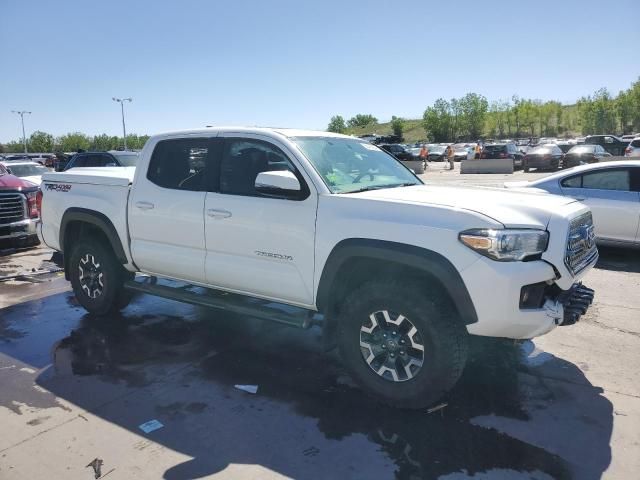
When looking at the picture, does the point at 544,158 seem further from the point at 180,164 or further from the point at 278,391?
Answer: the point at 278,391

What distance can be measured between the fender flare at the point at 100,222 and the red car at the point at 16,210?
409 cm

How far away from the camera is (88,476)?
117 inches

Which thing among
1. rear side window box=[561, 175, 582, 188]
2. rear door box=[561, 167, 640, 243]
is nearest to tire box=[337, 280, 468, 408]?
rear door box=[561, 167, 640, 243]

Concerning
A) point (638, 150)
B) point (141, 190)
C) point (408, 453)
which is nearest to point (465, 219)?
point (408, 453)

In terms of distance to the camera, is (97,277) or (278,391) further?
(97,277)

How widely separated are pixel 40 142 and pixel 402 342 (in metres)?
131

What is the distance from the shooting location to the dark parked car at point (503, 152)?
3303cm

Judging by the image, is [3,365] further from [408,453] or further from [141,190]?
[408,453]

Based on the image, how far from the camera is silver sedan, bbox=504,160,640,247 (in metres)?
7.66

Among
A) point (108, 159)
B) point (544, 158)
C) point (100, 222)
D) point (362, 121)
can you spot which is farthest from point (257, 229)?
point (362, 121)

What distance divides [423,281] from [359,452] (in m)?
1.22

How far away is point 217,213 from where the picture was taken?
14.8ft

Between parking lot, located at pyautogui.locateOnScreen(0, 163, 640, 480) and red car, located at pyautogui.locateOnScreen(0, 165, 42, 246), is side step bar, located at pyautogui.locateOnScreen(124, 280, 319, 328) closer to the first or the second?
parking lot, located at pyautogui.locateOnScreen(0, 163, 640, 480)

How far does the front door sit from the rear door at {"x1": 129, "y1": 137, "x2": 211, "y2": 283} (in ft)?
0.56
